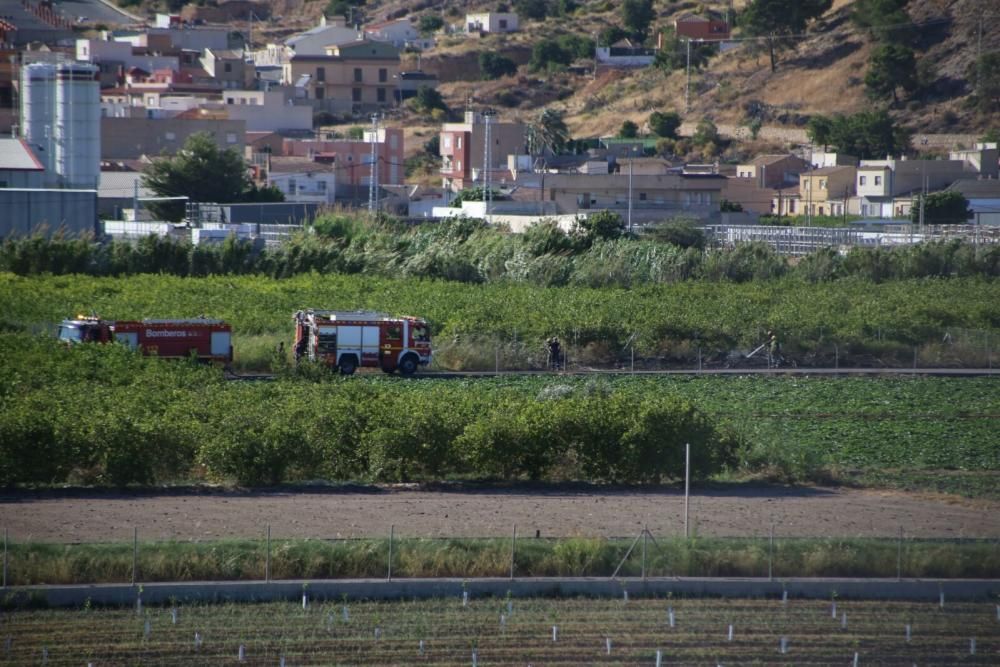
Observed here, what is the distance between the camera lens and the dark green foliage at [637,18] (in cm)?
11225

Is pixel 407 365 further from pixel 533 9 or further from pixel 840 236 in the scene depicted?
pixel 533 9

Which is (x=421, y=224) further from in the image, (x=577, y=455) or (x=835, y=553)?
(x=835, y=553)

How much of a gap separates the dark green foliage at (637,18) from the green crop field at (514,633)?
10018 centimetres

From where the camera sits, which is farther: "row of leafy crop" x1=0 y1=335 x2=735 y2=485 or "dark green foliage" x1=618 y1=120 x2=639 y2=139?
"dark green foliage" x1=618 y1=120 x2=639 y2=139

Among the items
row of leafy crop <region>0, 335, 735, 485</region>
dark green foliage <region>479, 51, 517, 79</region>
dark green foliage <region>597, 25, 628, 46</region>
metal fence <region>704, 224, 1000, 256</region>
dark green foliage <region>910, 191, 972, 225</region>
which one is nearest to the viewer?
row of leafy crop <region>0, 335, 735, 485</region>

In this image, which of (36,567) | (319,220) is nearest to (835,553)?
(36,567)

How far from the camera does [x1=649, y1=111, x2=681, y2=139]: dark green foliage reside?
85750mm

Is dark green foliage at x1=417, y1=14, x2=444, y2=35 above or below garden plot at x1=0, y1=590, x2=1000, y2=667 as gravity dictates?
above

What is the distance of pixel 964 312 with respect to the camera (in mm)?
39062

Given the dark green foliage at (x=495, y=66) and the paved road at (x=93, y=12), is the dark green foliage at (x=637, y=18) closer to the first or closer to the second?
the dark green foliage at (x=495, y=66)

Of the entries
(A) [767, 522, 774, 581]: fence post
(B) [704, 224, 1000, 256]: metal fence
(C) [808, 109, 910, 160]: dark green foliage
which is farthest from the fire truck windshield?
(C) [808, 109, 910, 160]: dark green foliage

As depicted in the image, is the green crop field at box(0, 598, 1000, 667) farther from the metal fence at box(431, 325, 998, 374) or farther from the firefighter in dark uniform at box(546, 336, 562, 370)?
the metal fence at box(431, 325, 998, 374)

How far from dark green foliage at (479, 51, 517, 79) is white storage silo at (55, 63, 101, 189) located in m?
48.2

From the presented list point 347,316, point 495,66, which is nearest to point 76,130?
point 347,316
